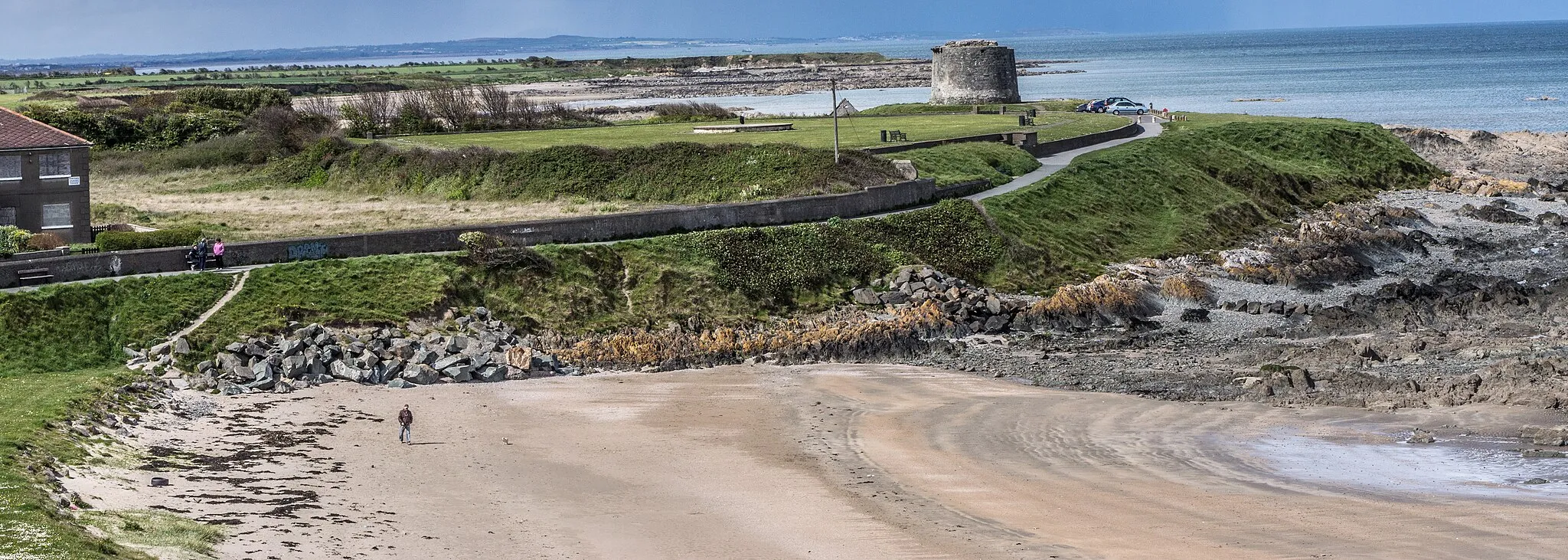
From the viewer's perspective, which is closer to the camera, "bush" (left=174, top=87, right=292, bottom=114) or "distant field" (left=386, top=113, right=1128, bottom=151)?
"distant field" (left=386, top=113, right=1128, bottom=151)

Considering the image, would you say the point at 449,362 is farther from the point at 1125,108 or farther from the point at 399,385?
the point at 1125,108

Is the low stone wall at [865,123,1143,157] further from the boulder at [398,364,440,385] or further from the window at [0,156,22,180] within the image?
the window at [0,156,22,180]

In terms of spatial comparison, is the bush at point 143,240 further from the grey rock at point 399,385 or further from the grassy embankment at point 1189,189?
the grassy embankment at point 1189,189

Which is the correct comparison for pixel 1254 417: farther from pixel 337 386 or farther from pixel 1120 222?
pixel 1120 222

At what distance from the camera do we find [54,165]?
40812 millimetres

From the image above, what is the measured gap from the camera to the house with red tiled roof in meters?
40.2

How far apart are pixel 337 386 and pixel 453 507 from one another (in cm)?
987

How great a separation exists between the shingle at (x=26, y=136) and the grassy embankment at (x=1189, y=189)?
26.3 meters

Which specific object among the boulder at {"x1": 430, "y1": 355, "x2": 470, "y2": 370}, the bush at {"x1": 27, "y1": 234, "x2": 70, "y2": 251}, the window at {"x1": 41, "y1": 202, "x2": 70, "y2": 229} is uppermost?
the window at {"x1": 41, "y1": 202, "x2": 70, "y2": 229}

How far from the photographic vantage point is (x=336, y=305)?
36.1 meters

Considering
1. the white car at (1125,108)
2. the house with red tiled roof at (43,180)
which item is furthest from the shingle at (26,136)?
the white car at (1125,108)

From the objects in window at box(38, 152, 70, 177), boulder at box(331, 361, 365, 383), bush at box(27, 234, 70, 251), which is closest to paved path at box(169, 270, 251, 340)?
boulder at box(331, 361, 365, 383)

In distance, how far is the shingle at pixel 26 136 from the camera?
40062 millimetres

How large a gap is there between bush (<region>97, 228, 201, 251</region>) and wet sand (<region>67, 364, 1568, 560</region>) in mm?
10929
